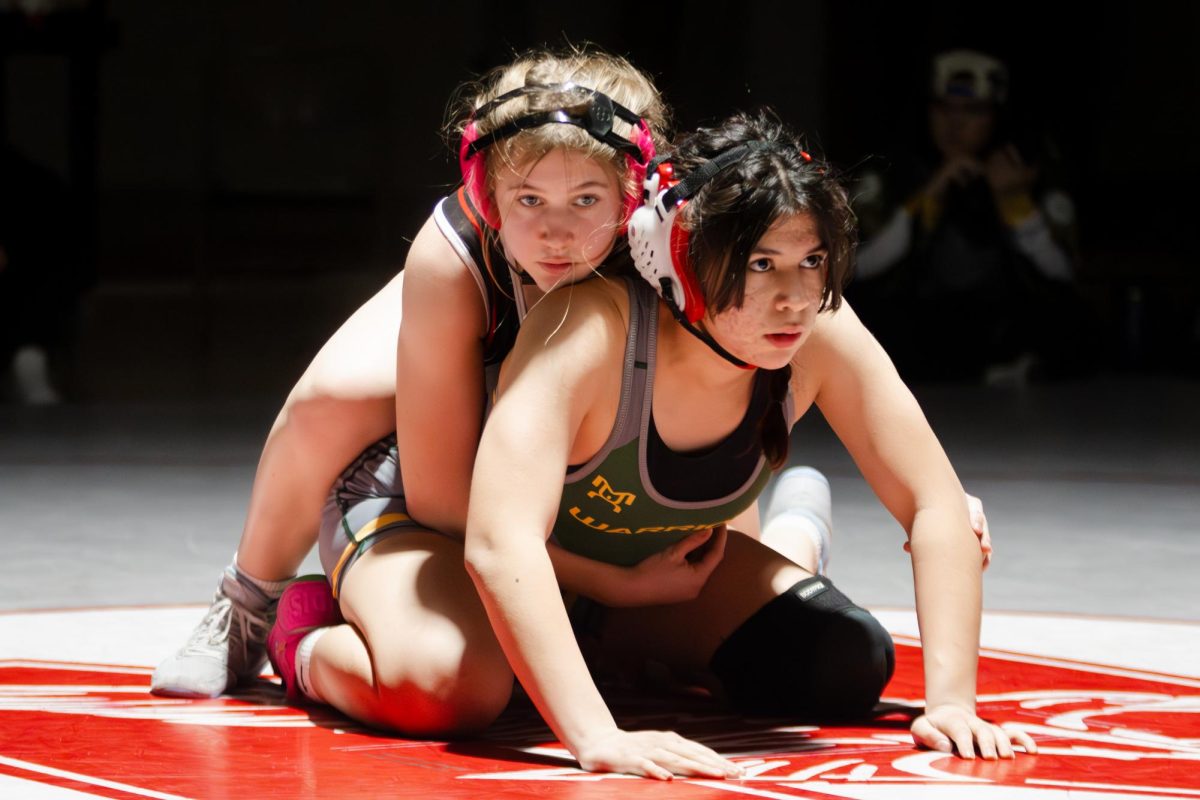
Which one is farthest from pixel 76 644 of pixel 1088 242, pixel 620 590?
pixel 1088 242

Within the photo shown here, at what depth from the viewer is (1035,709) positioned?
7.57 ft

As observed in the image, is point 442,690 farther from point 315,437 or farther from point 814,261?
point 814,261

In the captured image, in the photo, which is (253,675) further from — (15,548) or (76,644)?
(15,548)

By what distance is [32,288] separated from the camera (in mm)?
7309

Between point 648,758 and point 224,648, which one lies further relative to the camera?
point 224,648

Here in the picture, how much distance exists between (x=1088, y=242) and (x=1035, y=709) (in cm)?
821

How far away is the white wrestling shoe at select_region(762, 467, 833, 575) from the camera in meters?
2.79

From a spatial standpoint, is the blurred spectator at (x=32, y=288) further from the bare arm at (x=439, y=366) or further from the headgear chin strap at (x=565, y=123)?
the headgear chin strap at (x=565, y=123)

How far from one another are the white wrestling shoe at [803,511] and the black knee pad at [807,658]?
0.41 m

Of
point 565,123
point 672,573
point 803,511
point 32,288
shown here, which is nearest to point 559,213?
point 565,123

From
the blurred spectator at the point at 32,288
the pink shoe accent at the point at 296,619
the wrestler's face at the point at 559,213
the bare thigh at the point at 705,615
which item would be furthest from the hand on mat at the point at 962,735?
the blurred spectator at the point at 32,288

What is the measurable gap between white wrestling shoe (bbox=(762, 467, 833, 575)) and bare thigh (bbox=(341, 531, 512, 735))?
71cm

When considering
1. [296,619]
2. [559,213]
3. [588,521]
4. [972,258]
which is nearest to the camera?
[559,213]

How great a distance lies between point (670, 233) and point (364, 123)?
11.7m
